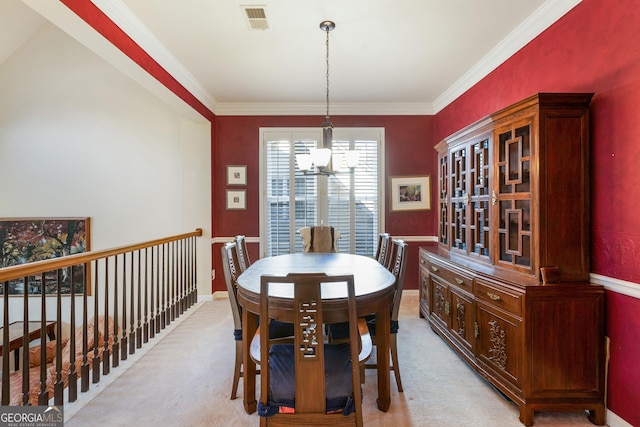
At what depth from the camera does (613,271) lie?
1777 mm

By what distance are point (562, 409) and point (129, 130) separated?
564 centimetres

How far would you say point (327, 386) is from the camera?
57.4 inches

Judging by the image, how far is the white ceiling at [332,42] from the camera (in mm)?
2246

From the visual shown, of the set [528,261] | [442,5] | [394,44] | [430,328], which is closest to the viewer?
[528,261]

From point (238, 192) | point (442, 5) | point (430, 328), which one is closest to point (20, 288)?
point (238, 192)

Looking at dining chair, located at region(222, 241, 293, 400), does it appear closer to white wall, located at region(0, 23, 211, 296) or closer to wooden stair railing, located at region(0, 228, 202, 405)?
wooden stair railing, located at region(0, 228, 202, 405)

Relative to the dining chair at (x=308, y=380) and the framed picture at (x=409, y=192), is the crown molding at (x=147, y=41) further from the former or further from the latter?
the framed picture at (x=409, y=192)

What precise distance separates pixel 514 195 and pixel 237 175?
349 cm

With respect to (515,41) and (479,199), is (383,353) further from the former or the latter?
(515,41)

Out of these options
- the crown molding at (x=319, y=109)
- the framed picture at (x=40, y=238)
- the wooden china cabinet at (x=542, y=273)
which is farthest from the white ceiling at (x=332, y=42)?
the framed picture at (x=40, y=238)

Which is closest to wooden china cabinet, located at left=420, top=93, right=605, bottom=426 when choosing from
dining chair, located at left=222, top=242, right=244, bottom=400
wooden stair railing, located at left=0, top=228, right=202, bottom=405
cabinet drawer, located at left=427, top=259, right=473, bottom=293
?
cabinet drawer, located at left=427, top=259, right=473, bottom=293

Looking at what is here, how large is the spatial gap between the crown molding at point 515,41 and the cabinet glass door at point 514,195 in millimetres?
922

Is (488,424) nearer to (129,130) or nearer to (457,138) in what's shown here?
(457,138)

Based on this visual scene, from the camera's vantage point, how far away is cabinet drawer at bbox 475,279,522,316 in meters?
1.88
